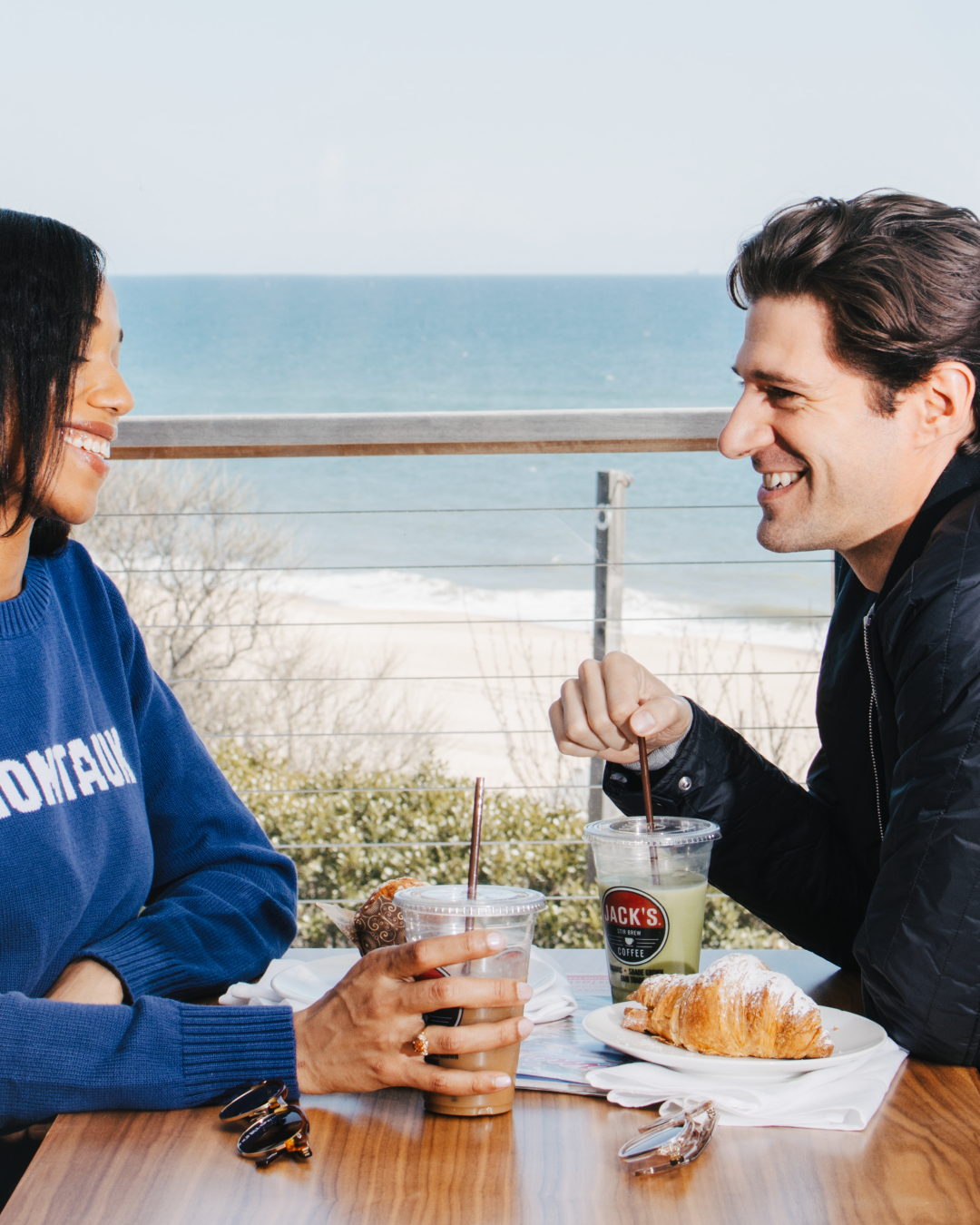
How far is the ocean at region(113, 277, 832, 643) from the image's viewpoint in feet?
37.9

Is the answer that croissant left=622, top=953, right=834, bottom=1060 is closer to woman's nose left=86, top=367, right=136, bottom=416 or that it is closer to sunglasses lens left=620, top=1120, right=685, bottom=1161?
sunglasses lens left=620, top=1120, right=685, bottom=1161

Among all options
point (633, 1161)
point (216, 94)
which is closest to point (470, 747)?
point (633, 1161)

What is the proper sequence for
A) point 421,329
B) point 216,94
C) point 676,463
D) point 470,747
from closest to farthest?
point 470,747, point 676,463, point 216,94, point 421,329

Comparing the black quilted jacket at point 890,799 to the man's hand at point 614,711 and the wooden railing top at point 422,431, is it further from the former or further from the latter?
the wooden railing top at point 422,431

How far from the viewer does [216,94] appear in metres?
26.1

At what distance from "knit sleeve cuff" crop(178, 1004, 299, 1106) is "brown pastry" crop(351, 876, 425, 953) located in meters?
0.14

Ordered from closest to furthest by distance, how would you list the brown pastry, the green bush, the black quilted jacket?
the black quilted jacket
the brown pastry
the green bush

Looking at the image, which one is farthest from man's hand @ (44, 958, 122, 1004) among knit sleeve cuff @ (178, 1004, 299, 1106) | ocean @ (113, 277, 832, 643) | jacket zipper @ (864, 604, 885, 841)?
ocean @ (113, 277, 832, 643)

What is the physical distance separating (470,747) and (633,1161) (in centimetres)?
651

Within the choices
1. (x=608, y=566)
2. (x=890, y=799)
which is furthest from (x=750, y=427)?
(x=608, y=566)

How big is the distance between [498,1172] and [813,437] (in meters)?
0.83

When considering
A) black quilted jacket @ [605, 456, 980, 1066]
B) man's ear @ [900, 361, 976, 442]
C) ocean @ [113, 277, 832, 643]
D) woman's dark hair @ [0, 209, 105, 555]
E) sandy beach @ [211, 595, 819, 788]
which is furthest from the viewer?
ocean @ [113, 277, 832, 643]

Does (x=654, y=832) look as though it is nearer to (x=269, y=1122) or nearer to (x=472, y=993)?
(x=472, y=993)

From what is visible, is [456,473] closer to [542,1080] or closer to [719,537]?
[719,537]
